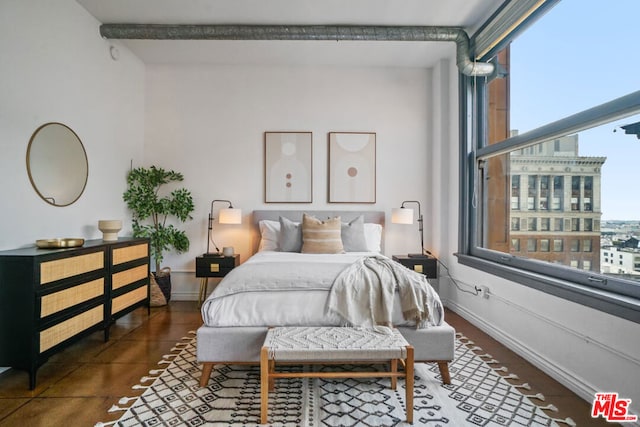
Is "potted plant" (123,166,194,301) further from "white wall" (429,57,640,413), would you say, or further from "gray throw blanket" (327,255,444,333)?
"white wall" (429,57,640,413)

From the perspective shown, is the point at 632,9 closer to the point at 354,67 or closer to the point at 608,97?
the point at 608,97

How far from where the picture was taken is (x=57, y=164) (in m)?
2.96

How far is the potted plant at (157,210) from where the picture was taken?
4.05 metres

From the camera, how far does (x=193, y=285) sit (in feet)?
14.4

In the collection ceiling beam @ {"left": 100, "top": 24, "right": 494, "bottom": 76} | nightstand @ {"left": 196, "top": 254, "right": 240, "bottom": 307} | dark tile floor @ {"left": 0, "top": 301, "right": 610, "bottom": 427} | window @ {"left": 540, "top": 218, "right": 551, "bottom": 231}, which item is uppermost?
ceiling beam @ {"left": 100, "top": 24, "right": 494, "bottom": 76}

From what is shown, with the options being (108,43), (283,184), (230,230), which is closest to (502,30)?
(283,184)

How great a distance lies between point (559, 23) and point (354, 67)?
7.87 feet

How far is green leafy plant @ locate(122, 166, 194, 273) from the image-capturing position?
405 cm

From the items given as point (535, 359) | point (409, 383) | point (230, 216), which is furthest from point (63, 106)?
point (535, 359)

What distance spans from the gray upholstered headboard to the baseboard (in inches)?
59.1

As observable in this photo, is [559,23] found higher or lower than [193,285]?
higher

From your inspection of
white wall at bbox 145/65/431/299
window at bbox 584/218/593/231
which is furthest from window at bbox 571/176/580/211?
white wall at bbox 145/65/431/299

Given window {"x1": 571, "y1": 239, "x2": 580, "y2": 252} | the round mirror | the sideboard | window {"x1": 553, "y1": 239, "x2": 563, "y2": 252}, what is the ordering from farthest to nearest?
the round mirror < window {"x1": 553, "y1": 239, "x2": 563, "y2": 252} < window {"x1": 571, "y1": 239, "x2": 580, "y2": 252} < the sideboard

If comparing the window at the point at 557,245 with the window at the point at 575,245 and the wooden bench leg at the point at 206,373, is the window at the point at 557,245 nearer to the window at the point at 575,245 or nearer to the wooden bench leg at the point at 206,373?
the window at the point at 575,245
